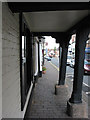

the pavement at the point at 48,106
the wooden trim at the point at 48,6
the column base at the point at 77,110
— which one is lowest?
the pavement at the point at 48,106

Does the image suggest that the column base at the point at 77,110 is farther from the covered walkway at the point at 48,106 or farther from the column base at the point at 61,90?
the column base at the point at 61,90

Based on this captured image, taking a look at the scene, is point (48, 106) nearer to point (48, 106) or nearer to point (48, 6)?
point (48, 106)

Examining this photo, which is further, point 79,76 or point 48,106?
point 48,106

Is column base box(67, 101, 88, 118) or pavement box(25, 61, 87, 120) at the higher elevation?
column base box(67, 101, 88, 118)

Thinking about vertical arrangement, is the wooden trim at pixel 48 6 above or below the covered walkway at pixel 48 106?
above

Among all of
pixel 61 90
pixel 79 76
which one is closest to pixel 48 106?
pixel 61 90

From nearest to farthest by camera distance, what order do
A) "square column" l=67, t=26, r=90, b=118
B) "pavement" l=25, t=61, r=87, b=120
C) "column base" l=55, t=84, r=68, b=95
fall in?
"square column" l=67, t=26, r=90, b=118
"pavement" l=25, t=61, r=87, b=120
"column base" l=55, t=84, r=68, b=95

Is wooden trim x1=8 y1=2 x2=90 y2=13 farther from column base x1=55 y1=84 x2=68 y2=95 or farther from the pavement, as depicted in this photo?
column base x1=55 y1=84 x2=68 y2=95

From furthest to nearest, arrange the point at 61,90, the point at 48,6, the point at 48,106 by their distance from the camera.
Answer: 1. the point at 61,90
2. the point at 48,106
3. the point at 48,6

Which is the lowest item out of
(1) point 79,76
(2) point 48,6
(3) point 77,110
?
(3) point 77,110

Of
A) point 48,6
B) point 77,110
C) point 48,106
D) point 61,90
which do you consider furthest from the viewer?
point 61,90

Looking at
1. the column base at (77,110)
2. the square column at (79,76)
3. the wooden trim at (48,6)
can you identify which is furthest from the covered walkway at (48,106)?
the wooden trim at (48,6)

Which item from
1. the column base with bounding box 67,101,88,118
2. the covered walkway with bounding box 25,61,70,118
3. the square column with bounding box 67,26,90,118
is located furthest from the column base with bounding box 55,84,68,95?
the column base with bounding box 67,101,88,118

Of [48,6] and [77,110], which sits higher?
[48,6]
